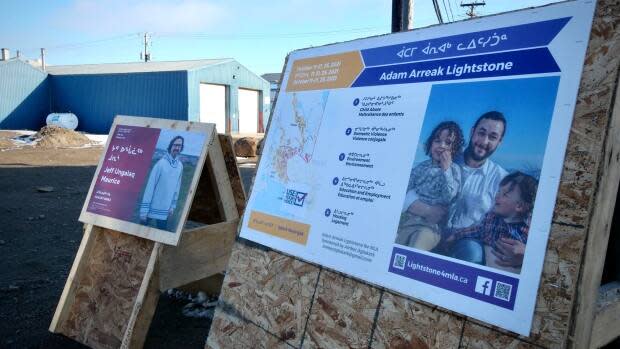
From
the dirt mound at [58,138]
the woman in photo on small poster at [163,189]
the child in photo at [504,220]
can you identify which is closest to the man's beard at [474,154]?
the child in photo at [504,220]

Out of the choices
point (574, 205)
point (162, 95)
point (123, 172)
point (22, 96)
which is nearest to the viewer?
point (574, 205)

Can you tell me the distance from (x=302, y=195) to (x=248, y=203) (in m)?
0.55

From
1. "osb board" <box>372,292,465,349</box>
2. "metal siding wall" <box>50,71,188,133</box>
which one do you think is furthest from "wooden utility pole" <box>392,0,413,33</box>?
"metal siding wall" <box>50,71,188,133</box>

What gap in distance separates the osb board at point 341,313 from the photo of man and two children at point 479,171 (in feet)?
1.31

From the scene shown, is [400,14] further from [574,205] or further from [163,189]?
[574,205]

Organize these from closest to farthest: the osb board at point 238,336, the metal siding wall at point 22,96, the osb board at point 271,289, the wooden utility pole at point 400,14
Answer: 1. the osb board at point 271,289
2. the osb board at point 238,336
3. the wooden utility pole at point 400,14
4. the metal siding wall at point 22,96

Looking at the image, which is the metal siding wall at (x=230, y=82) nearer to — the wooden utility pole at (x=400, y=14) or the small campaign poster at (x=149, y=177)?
the wooden utility pole at (x=400, y=14)

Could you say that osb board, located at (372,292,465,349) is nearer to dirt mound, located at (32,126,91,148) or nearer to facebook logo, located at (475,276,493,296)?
facebook logo, located at (475,276,493,296)

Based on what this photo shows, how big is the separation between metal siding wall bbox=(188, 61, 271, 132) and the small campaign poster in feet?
78.1

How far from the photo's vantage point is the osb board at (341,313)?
8.38ft

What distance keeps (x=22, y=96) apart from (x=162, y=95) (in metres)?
10.5

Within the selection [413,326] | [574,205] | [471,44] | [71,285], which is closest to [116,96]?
[71,285]

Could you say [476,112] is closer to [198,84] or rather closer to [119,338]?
[119,338]

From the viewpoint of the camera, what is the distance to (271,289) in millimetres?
3068
